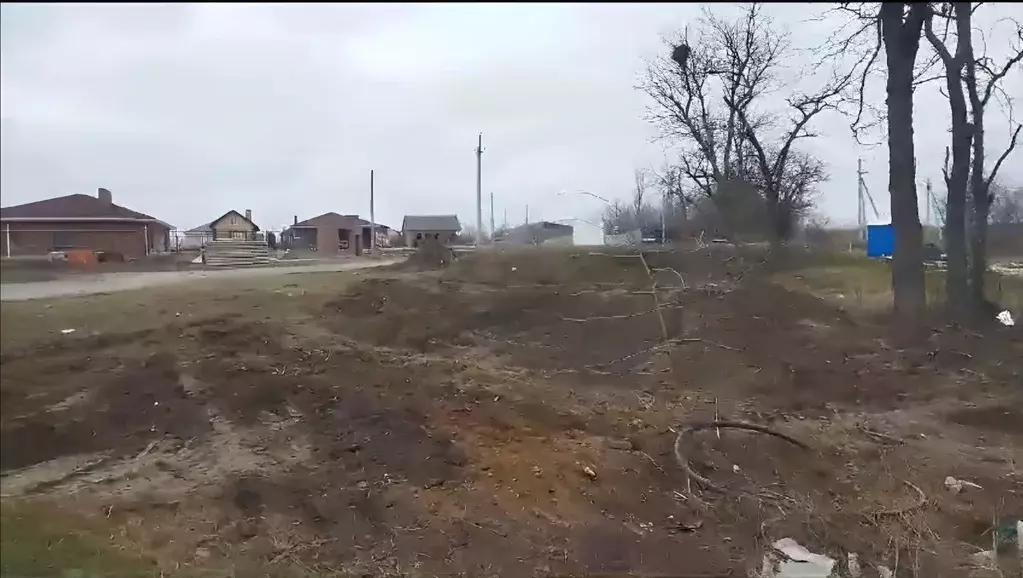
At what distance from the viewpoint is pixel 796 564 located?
2.77m

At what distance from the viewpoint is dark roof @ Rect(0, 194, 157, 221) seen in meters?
3.07

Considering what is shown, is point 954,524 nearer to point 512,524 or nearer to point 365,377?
point 512,524

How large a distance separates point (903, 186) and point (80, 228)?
15.3 ft

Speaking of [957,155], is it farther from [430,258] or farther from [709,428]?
[430,258]

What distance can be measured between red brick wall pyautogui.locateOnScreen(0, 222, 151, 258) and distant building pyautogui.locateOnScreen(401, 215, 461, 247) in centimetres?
129

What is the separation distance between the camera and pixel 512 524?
3037mm

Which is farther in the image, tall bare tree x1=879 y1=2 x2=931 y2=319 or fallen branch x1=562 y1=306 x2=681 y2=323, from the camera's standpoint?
fallen branch x1=562 y1=306 x2=681 y2=323

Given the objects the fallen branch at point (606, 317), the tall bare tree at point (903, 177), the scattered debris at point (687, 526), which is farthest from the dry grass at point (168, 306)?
the tall bare tree at point (903, 177)

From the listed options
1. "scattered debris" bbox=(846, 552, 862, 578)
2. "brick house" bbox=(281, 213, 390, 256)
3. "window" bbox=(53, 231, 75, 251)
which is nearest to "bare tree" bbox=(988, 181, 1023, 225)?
"scattered debris" bbox=(846, 552, 862, 578)

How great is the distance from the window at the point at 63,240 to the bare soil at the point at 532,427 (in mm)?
644

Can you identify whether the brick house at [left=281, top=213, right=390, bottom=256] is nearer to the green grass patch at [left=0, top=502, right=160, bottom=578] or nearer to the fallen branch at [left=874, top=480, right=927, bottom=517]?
the green grass patch at [left=0, top=502, right=160, bottom=578]

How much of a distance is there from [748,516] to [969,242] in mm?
2073

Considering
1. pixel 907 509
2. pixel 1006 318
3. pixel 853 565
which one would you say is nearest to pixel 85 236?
pixel 853 565

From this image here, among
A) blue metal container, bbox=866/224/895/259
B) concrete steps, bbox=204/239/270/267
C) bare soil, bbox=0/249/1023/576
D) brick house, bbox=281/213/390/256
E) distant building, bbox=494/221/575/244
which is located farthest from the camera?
blue metal container, bbox=866/224/895/259
